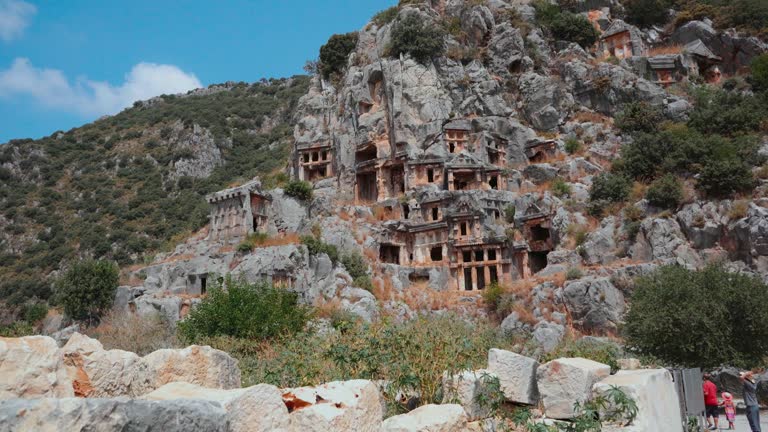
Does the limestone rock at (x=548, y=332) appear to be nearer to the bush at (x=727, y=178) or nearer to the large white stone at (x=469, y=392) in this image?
the bush at (x=727, y=178)

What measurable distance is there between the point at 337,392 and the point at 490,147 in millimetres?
43256

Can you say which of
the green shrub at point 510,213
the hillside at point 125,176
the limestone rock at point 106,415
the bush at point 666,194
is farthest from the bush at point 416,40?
the limestone rock at point 106,415

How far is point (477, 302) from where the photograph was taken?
3647 cm

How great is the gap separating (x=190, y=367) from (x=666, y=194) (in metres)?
35.9

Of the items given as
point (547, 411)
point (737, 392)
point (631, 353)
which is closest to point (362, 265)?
point (631, 353)

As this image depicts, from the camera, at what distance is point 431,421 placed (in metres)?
6.43

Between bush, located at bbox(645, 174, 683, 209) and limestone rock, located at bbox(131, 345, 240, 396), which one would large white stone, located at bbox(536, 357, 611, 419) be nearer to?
limestone rock, located at bbox(131, 345, 240, 396)

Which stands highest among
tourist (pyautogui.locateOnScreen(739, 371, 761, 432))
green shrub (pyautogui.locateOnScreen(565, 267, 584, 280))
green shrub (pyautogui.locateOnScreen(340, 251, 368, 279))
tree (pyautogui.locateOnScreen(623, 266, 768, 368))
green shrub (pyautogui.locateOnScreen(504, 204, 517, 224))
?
green shrub (pyautogui.locateOnScreen(504, 204, 517, 224))

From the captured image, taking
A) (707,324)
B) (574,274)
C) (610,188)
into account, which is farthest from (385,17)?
(707,324)

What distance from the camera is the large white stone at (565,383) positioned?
7891 mm

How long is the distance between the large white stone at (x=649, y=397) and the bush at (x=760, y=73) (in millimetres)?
46902

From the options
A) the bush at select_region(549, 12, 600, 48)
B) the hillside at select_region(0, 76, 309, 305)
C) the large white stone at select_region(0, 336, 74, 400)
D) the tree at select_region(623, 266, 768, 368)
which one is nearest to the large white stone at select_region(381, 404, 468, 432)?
the large white stone at select_region(0, 336, 74, 400)

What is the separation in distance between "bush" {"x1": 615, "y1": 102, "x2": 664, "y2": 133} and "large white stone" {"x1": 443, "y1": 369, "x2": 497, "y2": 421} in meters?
42.7

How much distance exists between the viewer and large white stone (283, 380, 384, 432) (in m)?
5.77
